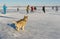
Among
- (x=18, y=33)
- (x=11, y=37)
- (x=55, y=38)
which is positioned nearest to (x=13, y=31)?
(x=18, y=33)

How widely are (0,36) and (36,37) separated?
1705 millimetres

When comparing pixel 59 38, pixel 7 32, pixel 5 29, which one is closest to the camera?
pixel 59 38

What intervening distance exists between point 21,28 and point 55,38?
2755mm

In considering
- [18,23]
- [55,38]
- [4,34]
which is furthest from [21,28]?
[55,38]

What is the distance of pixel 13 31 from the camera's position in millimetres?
10633

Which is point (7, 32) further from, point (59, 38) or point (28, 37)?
point (59, 38)

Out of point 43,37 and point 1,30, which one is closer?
point 43,37

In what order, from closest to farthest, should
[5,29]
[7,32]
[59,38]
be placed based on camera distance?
1. [59,38]
2. [7,32]
3. [5,29]

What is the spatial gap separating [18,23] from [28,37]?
1.48 m

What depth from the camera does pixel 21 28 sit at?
37.9 feet

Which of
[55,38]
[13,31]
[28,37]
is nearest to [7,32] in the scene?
[13,31]

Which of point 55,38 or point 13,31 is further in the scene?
point 13,31

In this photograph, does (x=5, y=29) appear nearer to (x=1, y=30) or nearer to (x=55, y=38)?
(x=1, y=30)

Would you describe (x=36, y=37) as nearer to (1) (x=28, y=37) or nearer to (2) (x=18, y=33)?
(1) (x=28, y=37)
